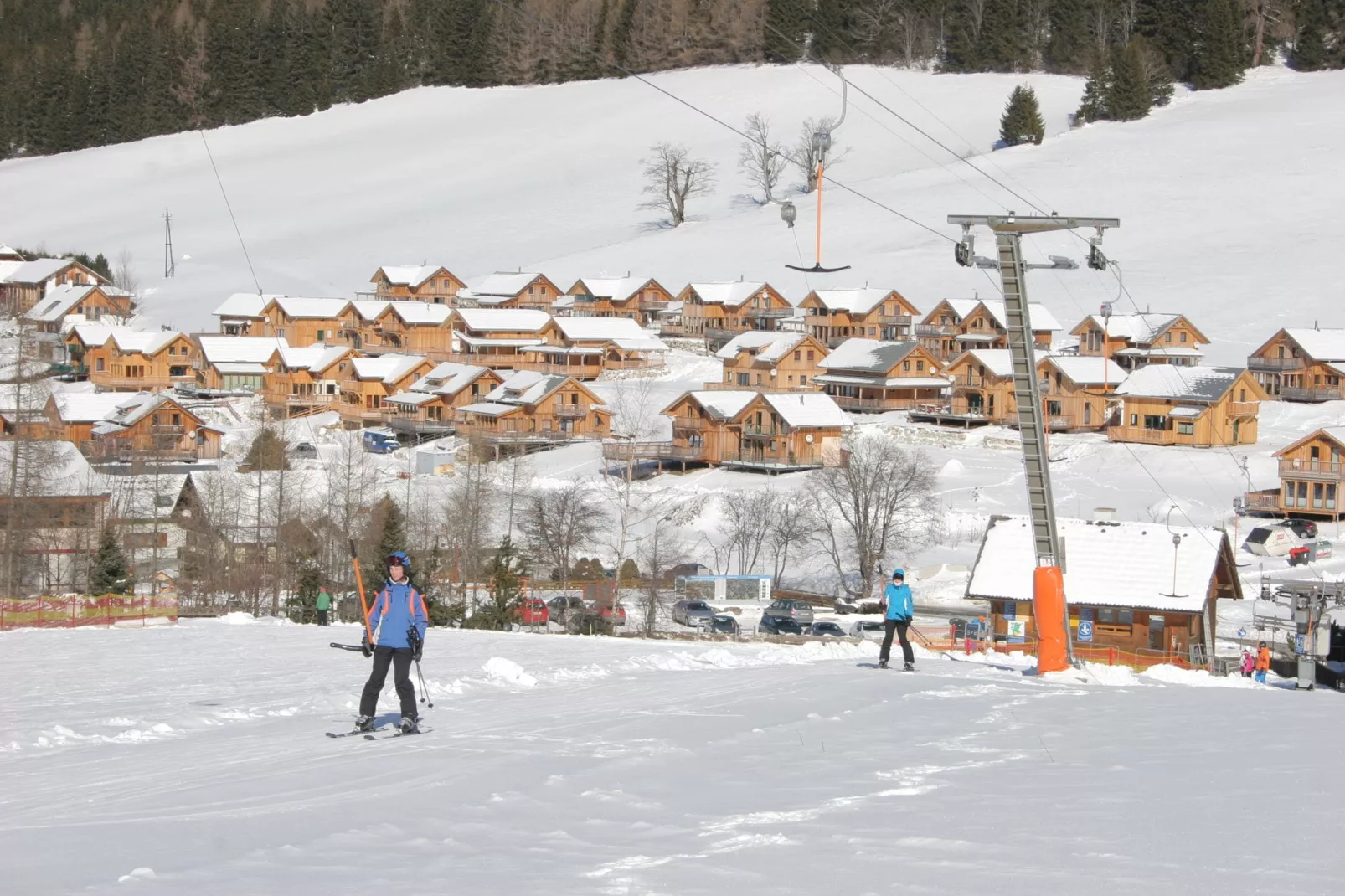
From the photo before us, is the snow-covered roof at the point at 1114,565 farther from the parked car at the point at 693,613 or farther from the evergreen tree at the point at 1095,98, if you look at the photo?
the evergreen tree at the point at 1095,98

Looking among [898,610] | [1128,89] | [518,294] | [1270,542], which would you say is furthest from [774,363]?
[1128,89]

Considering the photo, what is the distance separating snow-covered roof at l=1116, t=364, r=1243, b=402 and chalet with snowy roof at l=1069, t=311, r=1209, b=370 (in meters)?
7.42

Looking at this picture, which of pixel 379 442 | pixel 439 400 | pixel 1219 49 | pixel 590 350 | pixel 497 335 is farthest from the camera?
pixel 1219 49

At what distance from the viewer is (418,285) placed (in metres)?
78.4

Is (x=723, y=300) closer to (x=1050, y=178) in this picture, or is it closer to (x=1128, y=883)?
(x=1050, y=178)

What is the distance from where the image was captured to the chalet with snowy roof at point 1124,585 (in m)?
23.7

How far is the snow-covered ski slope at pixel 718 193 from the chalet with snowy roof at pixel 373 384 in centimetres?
2172

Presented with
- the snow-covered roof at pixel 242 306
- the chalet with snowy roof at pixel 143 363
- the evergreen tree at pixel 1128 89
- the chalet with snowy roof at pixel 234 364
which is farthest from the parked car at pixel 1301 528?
the evergreen tree at pixel 1128 89

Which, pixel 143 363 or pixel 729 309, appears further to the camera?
pixel 729 309

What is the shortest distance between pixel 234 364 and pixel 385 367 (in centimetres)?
814

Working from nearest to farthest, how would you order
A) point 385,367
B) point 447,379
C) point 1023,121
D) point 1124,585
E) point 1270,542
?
point 1124,585, point 1270,542, point 447,379, point 385,367, point 1023,121

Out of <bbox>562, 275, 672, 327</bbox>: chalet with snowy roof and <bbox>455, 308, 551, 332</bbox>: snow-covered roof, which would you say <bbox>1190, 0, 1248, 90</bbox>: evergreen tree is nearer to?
<bbox>562, 275, 672, 327</bbox>: chalet with snowy roof

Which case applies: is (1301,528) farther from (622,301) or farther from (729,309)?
(622,301)

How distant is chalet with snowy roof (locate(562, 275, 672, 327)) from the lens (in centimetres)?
7369
